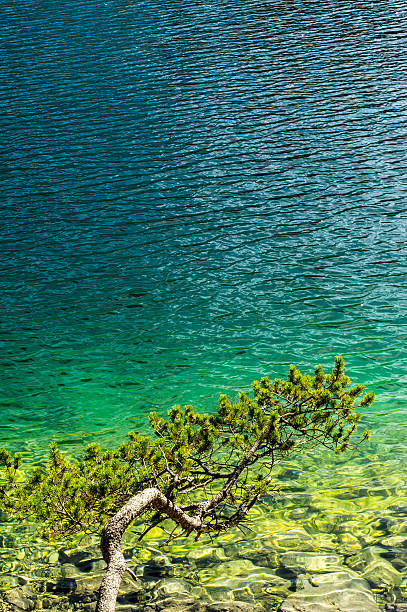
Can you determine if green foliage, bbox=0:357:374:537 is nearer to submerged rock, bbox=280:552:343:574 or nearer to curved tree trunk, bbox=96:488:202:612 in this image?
curved tree trunk, bbox=96:488:202:612

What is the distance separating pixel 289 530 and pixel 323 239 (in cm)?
1240

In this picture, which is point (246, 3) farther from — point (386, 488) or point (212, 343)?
point (386, 488)

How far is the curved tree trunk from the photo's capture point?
5910 millimetres

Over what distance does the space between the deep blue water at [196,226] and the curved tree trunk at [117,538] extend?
6584mm

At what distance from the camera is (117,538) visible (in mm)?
6238

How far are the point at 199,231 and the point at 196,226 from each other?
0.44 meters

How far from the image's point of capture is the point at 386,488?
10438 mm

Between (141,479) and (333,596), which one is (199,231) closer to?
(333,596)

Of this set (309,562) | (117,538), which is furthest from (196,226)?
(117,538)

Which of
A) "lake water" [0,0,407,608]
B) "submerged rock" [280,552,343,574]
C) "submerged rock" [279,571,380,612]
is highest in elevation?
"lake water" [0,0,407,608]

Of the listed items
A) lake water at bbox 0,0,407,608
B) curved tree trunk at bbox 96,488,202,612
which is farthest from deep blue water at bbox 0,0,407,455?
curved tree trunk at bbox 96,488,202,612

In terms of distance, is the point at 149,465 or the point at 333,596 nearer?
the point at 149,465

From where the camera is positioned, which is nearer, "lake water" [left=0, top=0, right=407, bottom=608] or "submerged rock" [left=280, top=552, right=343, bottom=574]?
"submerged rock" [left=280, top=552, right=343, bottom=574]

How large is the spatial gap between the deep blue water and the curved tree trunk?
6.58m
